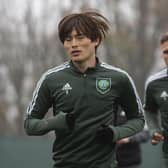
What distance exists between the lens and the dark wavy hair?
5645 mm

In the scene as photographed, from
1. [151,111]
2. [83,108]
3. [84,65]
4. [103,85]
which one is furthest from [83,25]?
[151,111]

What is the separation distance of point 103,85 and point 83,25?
1.50ft

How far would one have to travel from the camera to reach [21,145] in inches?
747

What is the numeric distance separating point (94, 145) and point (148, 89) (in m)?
2.80

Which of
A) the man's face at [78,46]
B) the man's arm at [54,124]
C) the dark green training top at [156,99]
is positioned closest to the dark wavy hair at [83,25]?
the man's face at [78,46]

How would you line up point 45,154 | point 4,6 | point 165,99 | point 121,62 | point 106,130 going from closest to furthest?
point 106,130, point 165,99, point 45,154, point 4,6, point 121,62

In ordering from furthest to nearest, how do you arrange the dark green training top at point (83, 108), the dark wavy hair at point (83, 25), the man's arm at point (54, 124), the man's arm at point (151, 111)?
the man's arm at point (151, 111) → the dark wavy hair at point (83, 25) → the dark green training top at point (83, 108) → the man's arm at point (54, 124)

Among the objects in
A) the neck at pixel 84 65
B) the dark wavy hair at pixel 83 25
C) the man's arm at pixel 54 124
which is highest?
the dark wavy hair at pixel 83 25

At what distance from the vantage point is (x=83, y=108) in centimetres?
559

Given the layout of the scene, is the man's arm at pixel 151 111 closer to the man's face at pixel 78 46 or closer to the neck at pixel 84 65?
the neck at pixel 84 65

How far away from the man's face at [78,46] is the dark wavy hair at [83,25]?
31 mm

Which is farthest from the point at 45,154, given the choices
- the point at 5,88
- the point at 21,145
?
the point at 5,88

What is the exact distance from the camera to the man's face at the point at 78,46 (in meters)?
5.60

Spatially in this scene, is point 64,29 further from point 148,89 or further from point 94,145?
point 148,89
